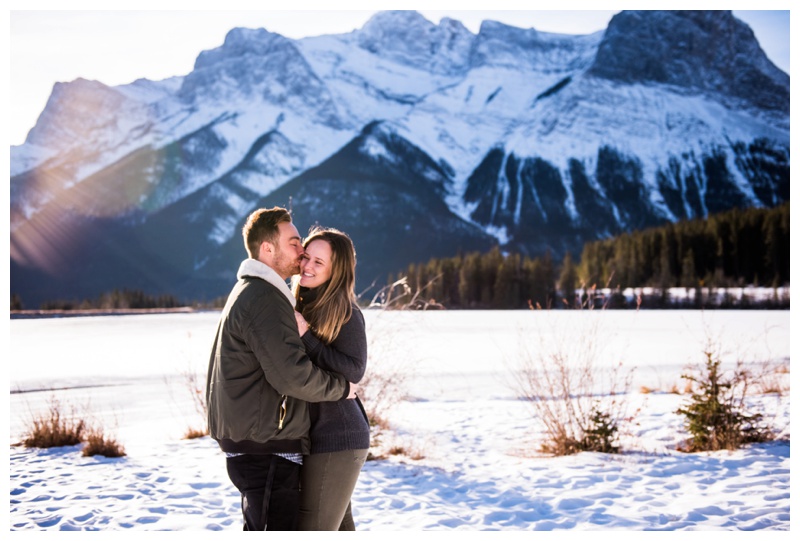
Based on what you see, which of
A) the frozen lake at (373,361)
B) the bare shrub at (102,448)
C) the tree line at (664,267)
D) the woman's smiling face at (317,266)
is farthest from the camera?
the tree line at (664,267)

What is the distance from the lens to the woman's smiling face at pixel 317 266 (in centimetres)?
324

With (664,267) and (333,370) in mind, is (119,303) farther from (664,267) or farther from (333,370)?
(333,370)

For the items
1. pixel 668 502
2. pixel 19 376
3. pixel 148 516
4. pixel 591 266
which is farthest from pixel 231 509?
pixel 591 266

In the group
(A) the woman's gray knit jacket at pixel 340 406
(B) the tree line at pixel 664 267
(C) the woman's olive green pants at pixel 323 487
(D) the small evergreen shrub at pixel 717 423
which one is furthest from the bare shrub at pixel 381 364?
(B) the tree line at pixel 664 267

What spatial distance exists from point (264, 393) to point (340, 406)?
39 cm

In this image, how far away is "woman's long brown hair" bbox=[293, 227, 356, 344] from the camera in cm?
311

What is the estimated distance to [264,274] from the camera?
2998 millimetres

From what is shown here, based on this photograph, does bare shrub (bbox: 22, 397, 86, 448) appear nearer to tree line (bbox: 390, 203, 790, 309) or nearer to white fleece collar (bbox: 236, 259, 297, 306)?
white fleece collar (bbox: 236, 259, 297, 306)

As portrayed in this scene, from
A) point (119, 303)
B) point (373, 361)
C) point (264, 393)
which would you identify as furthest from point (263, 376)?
point (119, 303)

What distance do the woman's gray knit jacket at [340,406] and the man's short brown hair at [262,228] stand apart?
1.70 ft

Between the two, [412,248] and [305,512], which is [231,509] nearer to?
[305,512]

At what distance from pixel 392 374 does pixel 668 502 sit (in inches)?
140

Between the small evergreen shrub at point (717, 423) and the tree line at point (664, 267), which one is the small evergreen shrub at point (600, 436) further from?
the tree line at point (664, 267)
